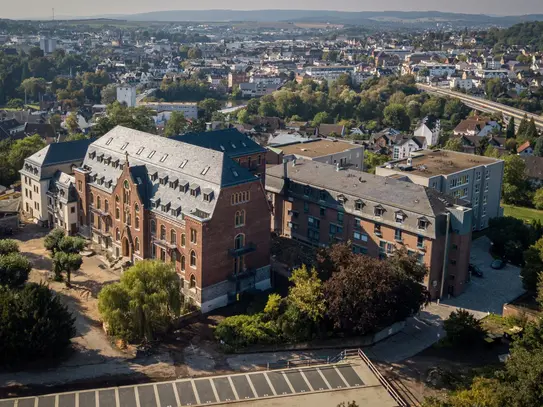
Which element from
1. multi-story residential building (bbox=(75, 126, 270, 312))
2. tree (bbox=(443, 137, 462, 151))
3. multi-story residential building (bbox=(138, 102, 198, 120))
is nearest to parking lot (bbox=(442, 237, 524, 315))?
multi-story residential building (bbox=(75, 126, 270, 312))

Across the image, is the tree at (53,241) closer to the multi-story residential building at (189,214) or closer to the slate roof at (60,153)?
the multi-story residential building at (189,214)

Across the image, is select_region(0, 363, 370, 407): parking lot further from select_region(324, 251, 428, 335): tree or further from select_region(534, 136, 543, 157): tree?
select_region(534, 136, 543, 157): tree

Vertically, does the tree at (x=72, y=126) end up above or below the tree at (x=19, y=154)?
below

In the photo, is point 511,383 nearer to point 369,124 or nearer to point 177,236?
point 177,236

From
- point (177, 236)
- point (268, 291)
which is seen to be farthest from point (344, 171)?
point (177, 236)

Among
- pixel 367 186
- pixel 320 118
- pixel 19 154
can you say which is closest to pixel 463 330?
pixel 367 186

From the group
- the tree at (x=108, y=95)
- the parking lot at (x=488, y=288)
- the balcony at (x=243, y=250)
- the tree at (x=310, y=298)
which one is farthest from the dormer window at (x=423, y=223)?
the tree at (x=108, y=95)
